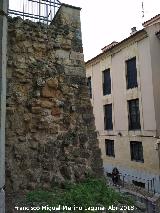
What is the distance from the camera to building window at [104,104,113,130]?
18.7m

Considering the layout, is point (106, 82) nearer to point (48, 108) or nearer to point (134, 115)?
point (134, 115)

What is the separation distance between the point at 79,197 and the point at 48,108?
2.19 metres

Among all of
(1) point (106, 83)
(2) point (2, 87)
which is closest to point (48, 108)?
(2) point (2, 87)

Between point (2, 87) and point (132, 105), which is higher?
point (132, 105)

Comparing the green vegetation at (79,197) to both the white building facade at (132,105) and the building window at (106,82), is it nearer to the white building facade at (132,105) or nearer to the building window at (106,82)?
the white building facade at (132,105)

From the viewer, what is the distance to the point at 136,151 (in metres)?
16.2

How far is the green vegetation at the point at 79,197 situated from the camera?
562cm

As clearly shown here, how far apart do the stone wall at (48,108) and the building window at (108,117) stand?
11.5 meters

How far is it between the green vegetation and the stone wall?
29 centimetres

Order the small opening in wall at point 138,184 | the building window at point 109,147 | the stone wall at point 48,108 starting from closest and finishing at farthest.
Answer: the stone wall at point 48,108
the small opening in wall at point 138,184
the building window at point 109,147

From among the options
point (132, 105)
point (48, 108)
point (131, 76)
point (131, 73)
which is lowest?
point (48, 108)

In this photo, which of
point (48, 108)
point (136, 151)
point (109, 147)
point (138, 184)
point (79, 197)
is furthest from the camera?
point (109, 147)

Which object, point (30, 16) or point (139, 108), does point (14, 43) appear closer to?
point (30, 16)

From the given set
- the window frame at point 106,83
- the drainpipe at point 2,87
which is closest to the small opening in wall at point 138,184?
the window frame at point 106,83
